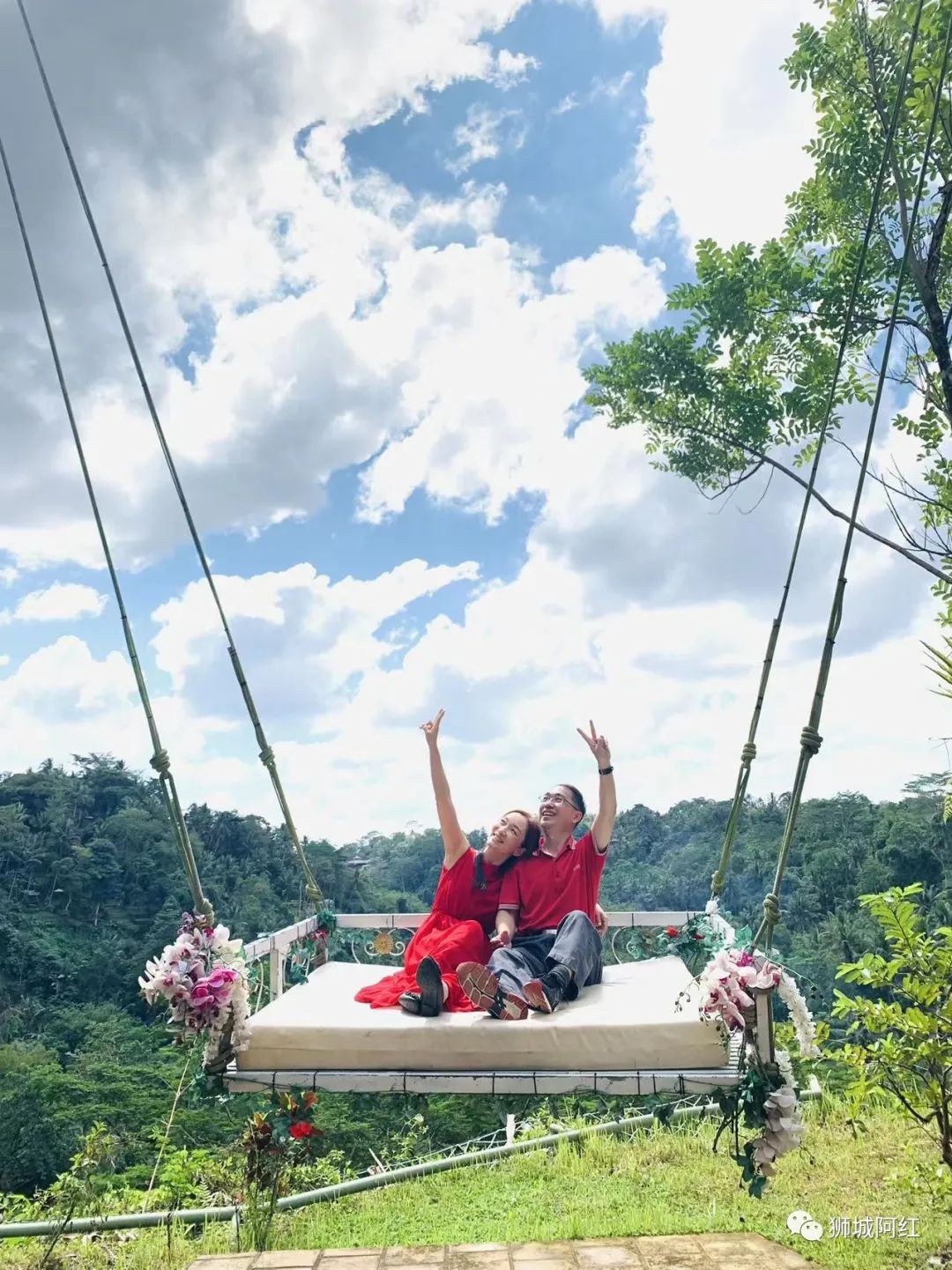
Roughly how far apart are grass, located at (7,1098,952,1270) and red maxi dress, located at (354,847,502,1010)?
77 centimetres

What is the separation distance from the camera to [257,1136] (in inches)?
125

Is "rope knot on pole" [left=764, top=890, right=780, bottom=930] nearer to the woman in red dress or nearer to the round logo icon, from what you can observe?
the woman in red dress

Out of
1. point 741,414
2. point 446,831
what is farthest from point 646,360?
point 446,831

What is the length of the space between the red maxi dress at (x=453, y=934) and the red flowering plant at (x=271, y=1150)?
1.53 ft

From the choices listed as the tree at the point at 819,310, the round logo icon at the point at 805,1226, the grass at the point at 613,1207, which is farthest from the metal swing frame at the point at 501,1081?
the tree at the point at 819,310

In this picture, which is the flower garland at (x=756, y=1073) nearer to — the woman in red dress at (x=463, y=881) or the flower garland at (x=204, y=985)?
the woman in red dress at (x=463, y=881)

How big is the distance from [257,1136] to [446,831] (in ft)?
3.80

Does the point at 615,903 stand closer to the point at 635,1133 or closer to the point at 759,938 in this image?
the point at 635,1133

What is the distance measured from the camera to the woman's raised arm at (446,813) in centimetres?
312

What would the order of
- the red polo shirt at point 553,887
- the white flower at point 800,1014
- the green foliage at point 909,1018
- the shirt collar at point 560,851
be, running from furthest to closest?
the shirt collar at point 560,851 → the red polo shirt at point 553,887 → the green foliage at point 909,1018 → the white flower at point 800,1014

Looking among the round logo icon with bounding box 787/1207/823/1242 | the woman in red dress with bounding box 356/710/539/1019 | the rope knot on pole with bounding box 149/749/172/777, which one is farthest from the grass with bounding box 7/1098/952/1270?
the rope knot on pole with bounding box 149/749/172/777

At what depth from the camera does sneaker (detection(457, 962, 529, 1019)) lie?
245 centimetres

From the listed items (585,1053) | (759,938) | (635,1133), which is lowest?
(635,1133)

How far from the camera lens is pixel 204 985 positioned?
232 centimetres
